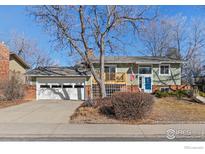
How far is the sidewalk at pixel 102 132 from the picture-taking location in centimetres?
882

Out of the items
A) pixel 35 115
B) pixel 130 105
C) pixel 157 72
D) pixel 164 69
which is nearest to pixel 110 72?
pixel 157 72

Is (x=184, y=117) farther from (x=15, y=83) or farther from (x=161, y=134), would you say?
(x=15, y=83)

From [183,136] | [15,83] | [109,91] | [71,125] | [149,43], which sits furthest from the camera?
[149,43]

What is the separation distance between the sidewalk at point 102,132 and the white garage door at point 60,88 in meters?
17.2

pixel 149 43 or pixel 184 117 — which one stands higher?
pixel 149 43

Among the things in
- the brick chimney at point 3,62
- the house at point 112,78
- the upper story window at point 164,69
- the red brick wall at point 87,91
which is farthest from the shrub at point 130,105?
the upper story window at point 164,69

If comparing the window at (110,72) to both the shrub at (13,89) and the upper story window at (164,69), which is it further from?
the shrub at (13,89)

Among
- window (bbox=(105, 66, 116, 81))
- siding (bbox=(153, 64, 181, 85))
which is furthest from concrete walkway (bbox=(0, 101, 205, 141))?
siding (bbox=(153, 64, 181, 85))

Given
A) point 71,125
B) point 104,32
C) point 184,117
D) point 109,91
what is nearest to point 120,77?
point 109,91

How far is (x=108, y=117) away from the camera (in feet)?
42.1

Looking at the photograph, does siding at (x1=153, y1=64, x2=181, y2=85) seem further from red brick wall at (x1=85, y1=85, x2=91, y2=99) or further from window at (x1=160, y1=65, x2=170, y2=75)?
red brick wall at (x1=85, y1=85, x2=91, y2=99)

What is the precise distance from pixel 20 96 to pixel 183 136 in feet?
67.2

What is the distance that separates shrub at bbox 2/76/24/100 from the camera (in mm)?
24422

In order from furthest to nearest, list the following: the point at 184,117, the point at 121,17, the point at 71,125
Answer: the point at 121,17, the point at 184,117, the point at 71,125
